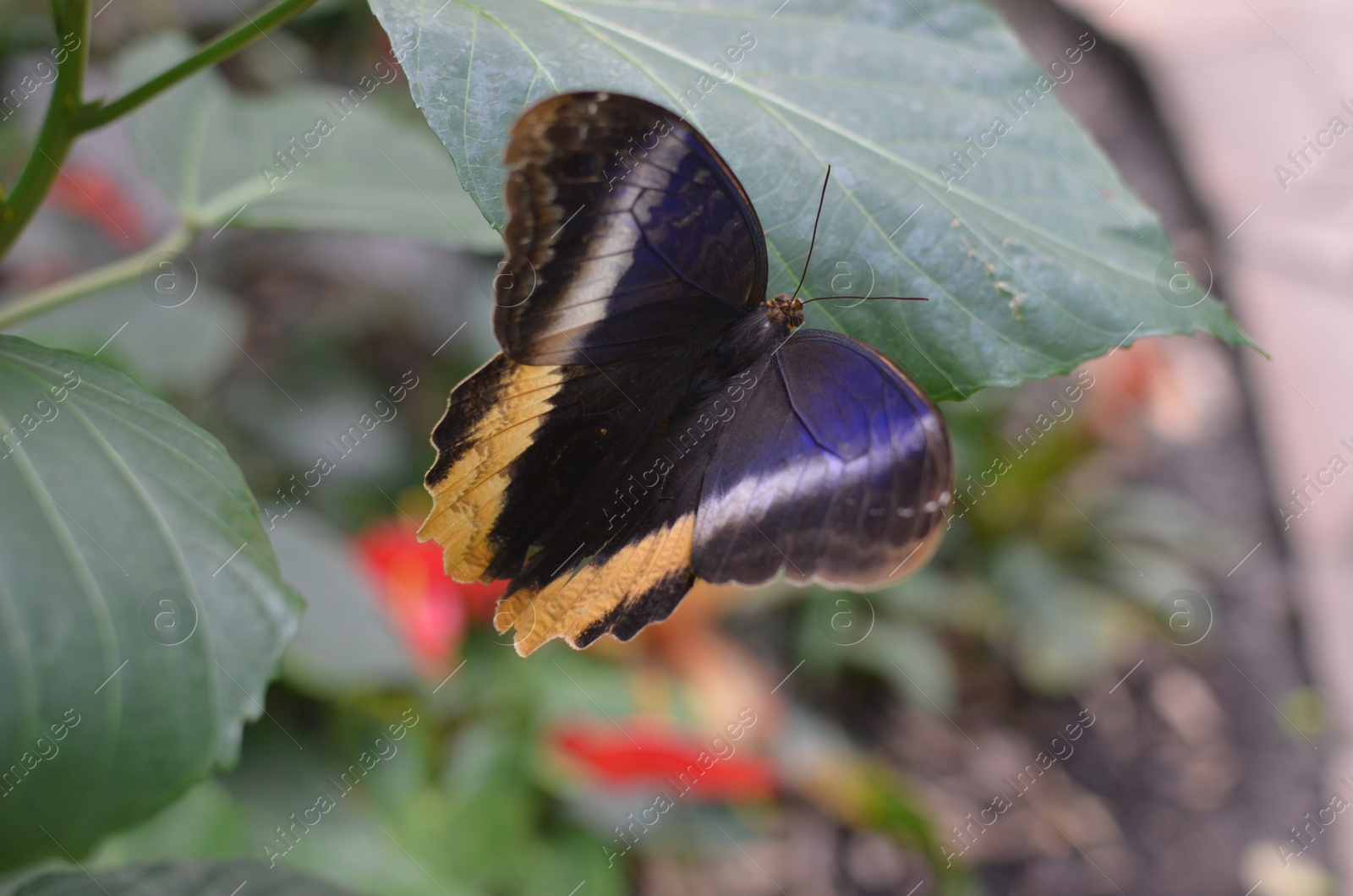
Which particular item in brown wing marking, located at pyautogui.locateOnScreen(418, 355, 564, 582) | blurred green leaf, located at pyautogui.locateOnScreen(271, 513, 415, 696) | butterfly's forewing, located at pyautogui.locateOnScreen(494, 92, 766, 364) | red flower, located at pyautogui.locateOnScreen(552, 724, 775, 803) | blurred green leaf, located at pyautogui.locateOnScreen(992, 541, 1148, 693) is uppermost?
butterfly's forewing, located at pyautogui.locateOnScreen(494, 92, 766, 364)

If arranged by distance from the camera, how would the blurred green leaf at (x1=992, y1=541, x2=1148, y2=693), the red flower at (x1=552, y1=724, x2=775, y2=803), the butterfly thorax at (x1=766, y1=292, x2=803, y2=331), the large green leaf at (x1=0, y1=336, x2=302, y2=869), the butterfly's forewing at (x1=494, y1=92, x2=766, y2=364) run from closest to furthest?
the large green leaf at (x1=0, y1=336, x2=302, y2=869) < the butterfly's forewing at (x1=494, y1=92, x2=766, y2=364) < the butterfly thorax at (x1=766, y1=292, x2=803, y2=331) < the red flower at (x1=552, y1=724, x2=775, y2=803) < the blurred green leaf at (x1=992, y1=541, x2=1148, y2=693)

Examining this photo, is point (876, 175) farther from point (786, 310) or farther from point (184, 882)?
point (184, 882)

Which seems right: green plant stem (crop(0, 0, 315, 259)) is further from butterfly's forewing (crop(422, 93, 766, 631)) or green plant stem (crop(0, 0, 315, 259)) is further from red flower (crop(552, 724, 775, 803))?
red flower (crop(552, 724, 775, 803))

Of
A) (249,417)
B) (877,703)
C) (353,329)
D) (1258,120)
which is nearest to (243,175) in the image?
(249,417)

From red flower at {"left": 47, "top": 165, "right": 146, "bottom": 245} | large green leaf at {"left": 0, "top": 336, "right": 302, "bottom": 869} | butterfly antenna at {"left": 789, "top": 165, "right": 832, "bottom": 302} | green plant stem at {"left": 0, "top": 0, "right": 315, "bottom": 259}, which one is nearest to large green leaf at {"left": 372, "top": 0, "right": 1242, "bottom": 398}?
butterfly antenna at {"left": 789, "top": 165, "right": 832, "bottom": 302}

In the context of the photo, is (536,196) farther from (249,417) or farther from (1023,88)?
(249,417)

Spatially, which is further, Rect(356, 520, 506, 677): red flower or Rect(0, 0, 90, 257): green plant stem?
Rect(356, 520, 506, 677): red flower
